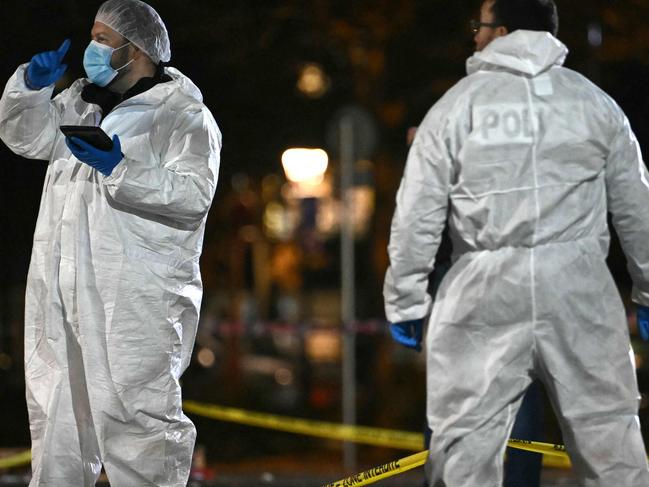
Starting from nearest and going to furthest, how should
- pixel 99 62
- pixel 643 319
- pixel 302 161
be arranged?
1. pixel 643 319
2. pixel 99 62
3. pixel 302 161

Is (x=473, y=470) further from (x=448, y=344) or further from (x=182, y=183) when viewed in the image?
(x=182, y=183)

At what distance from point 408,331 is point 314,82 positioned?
36.9 ft

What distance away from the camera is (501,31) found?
14.6 ft

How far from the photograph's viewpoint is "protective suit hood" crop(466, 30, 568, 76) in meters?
4.30

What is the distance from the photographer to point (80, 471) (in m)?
4.92

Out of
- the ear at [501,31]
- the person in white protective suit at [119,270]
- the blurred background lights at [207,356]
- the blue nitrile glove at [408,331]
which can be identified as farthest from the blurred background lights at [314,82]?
the blue nitrile glove at [408,331]

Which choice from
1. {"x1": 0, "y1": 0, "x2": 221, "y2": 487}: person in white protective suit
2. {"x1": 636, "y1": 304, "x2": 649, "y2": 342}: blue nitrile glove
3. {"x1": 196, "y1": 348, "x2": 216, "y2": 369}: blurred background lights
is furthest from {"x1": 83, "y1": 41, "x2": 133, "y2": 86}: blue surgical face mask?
{"x1": 196, "y1": 348, "x2": 216, "y2": 369}: blurred background lights

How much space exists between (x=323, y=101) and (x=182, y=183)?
10.8 m

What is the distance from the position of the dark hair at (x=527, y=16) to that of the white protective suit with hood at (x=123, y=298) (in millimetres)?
1144

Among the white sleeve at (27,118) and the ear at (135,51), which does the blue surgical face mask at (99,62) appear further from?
the white sleeve at (27,118)

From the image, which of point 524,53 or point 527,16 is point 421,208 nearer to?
point 524,53

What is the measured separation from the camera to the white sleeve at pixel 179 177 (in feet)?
15.1

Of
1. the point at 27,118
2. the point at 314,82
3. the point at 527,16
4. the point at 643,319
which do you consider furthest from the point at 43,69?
the point at 314,82

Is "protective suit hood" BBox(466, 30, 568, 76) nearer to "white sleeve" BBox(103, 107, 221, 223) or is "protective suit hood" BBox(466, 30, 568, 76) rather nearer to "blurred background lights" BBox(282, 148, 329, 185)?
"white sleeve" BBox(103, 107, 221, 223)
